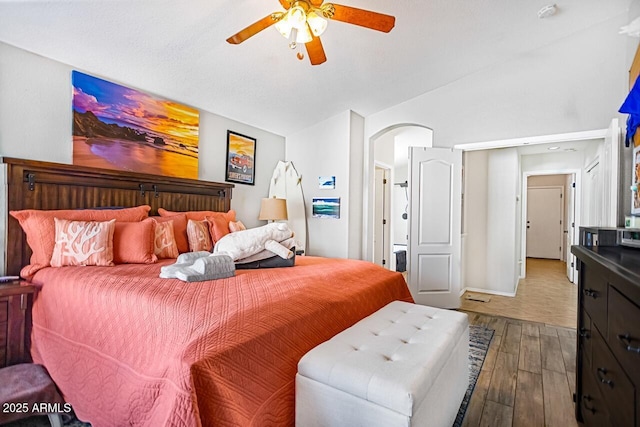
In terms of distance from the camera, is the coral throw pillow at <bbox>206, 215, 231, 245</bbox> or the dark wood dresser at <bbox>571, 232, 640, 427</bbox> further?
the coral throw pillow at <bbox>206, 215, 231, 245</bbox>

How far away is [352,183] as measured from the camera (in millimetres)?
4340

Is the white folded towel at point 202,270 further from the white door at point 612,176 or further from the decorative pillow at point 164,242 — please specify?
the white door at point 612,176

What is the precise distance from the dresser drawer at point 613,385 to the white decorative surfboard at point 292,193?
357 centimetres

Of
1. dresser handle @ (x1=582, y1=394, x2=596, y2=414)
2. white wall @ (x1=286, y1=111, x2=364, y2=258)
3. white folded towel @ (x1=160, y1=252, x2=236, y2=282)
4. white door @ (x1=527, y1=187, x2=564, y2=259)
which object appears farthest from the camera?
white door @ (x1=527, y1=187, x2=564, y2=259)

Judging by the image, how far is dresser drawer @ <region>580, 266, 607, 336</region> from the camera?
4.12ft

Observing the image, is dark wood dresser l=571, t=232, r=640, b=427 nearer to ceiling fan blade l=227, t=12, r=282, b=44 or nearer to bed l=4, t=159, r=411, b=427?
bed l=4, t=159, r=411, b=427

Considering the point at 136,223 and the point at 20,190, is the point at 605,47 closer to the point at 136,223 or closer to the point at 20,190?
the point at 136,223

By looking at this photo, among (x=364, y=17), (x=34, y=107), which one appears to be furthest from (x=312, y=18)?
(x=34, y=107)

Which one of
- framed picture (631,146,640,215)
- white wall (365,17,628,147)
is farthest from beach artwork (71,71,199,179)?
framed picture (631,146,640,215)

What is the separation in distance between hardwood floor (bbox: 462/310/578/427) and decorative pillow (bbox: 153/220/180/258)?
8.17 ft

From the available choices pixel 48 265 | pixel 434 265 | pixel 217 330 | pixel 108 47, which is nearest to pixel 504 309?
pixel 434 265

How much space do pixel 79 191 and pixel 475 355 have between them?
3576 mm

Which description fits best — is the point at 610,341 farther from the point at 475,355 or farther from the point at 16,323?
the point at 16,323

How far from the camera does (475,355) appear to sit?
106 inches
